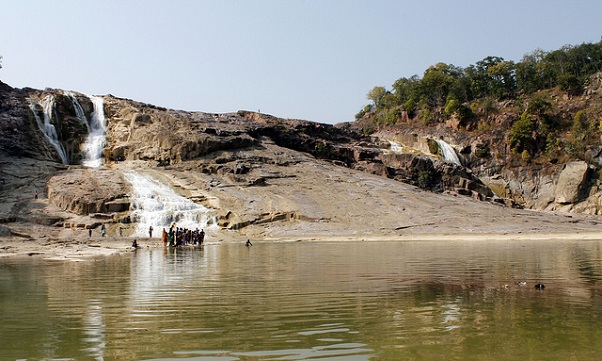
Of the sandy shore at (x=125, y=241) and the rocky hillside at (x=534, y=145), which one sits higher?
the rocky hillside at (x=534, y=145)

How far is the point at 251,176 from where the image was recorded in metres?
61.2

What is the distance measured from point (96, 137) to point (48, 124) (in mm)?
5510

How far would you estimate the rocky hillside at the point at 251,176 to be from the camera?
48750mm

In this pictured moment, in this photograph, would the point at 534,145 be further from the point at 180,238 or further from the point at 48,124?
the point at 48,124

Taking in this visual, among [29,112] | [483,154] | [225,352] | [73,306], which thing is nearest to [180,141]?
[29,112]

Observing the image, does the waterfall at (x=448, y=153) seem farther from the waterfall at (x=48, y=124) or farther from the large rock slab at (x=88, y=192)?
the waterfall at (x=48, y=124)

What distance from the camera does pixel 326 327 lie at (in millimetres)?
9805

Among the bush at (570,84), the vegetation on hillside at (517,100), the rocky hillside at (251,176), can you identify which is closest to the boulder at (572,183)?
the rocky hillside at (251,176)

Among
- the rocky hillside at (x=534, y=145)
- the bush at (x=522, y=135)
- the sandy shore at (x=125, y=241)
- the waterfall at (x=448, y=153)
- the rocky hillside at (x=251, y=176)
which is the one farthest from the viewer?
the waterfall at (x=448, y=153)

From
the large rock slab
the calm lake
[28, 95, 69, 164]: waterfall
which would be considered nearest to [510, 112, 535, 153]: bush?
the large rock slab

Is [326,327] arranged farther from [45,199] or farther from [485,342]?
[45,199]

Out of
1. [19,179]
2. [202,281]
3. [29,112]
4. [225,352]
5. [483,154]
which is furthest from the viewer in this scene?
[483,154]

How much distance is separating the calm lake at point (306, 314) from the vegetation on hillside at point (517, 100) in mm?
68199

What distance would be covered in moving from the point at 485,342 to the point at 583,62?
111 meters
